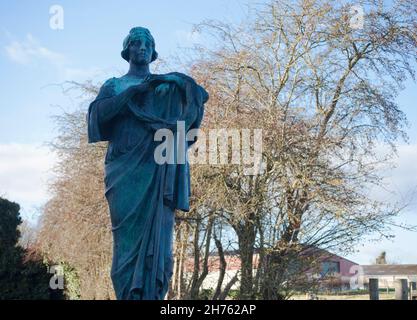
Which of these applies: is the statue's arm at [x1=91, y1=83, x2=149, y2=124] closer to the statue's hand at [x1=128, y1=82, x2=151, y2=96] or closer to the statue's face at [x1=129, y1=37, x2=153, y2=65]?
the statue's hand at [x1=128, y1=82, x2=151, y2=96]

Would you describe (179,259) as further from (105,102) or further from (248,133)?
(105,102)

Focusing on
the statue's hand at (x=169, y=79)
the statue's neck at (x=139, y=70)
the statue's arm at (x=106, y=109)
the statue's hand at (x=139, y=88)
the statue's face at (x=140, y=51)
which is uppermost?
the statue's face at (x=140, y=51)

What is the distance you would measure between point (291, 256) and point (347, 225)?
154 centimetres

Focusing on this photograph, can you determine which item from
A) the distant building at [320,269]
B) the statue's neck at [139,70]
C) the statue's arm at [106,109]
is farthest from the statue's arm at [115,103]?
Result: the distant building at [320,269]

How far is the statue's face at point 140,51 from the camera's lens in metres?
5.20

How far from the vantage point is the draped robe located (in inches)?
180

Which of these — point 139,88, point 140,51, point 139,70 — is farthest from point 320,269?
point 139,88

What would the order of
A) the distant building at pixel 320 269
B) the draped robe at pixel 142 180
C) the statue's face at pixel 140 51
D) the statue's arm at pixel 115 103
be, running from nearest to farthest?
the draped robe at pixel 142 180
the statue's arm at pixel 115 103
the statue's face at pixel 140 51
the distant building at pixel 320 269

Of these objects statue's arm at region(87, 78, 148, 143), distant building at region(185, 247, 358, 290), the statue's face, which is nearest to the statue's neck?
the statue's face

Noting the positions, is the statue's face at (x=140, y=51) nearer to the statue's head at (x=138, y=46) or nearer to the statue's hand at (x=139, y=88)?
the statue's head at (x=138, y=46)

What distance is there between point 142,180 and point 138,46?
1.21m

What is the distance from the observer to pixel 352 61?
15641 mm

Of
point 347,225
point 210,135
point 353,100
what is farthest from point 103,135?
point 353,100

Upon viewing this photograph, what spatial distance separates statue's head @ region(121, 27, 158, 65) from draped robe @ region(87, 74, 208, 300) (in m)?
0.21
